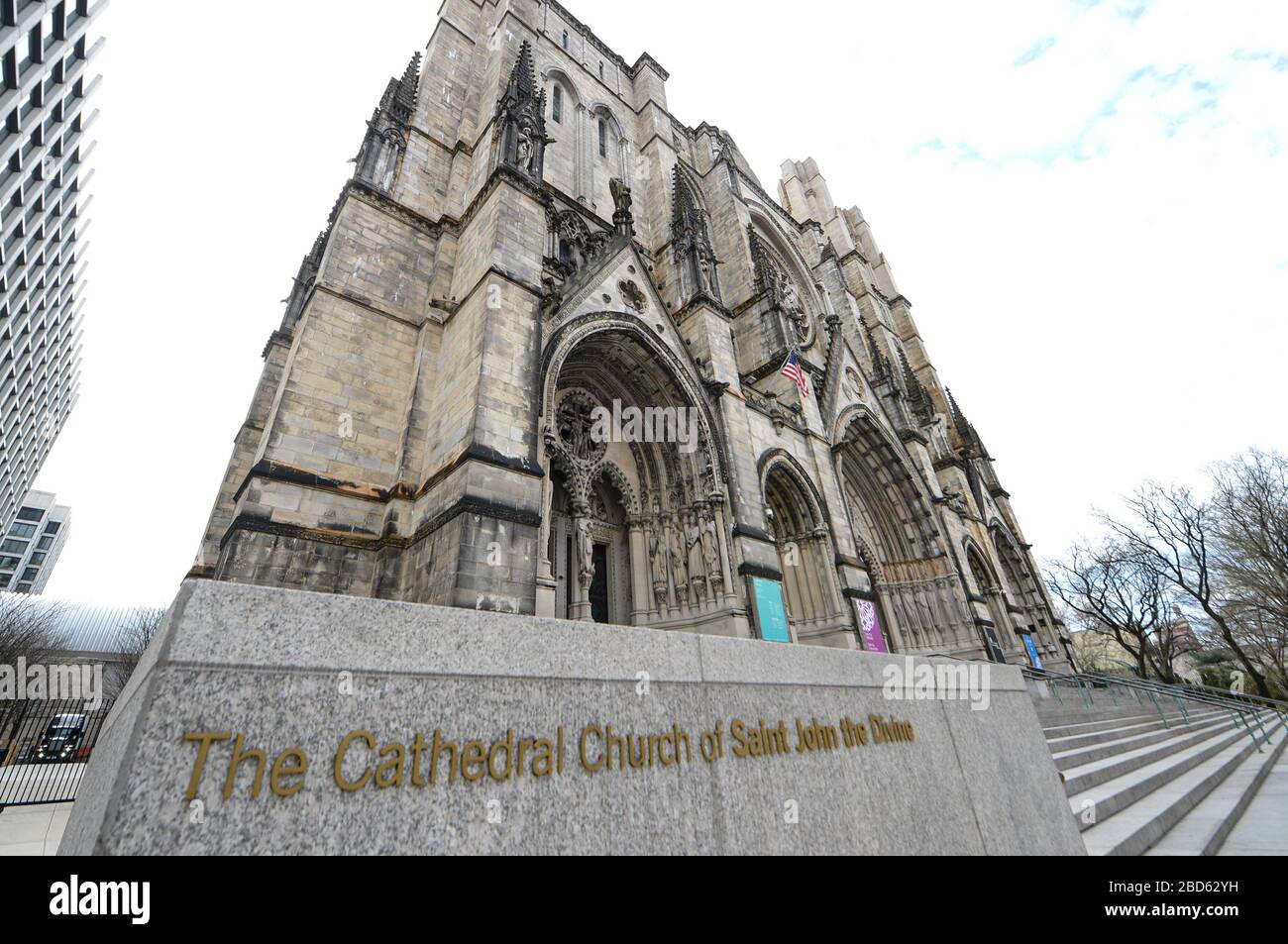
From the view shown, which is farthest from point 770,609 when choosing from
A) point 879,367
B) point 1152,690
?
point 879,367

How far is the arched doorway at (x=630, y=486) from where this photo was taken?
32.7 ft

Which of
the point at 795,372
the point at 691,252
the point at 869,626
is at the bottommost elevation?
the point at 869,626

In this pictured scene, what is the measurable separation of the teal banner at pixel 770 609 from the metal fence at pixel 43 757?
871 centimetres

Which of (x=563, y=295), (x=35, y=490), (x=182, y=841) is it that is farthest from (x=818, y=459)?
(x=35, y=490)

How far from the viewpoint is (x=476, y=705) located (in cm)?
203

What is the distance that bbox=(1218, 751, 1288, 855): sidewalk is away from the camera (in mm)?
4184

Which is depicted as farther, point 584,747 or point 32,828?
point 32,828

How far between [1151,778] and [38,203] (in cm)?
3936

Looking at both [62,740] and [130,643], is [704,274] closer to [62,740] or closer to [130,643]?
[62,740]

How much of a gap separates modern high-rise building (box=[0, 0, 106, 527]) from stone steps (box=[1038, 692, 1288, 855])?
29272 mm

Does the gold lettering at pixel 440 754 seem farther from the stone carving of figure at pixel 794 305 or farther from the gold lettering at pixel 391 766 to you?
the stone carving of figure at pixel 794 305

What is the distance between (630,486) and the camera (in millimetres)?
11500
